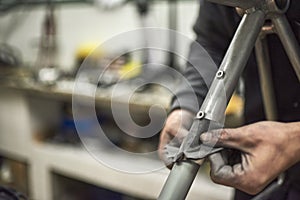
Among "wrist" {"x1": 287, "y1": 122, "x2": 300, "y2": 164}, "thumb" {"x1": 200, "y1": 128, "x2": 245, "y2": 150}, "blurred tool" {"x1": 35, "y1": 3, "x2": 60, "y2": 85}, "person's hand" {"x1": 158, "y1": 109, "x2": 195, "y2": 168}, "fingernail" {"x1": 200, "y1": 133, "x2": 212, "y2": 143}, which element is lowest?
"wrist" {"x1": 287, "y1": 122, "x2": 300, "y2": 164}

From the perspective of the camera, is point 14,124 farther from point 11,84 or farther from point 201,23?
point 201,23

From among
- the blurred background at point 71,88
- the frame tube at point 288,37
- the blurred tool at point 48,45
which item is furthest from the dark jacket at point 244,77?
the blurred tool at point 48,45

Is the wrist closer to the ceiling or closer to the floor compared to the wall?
closer to the floor

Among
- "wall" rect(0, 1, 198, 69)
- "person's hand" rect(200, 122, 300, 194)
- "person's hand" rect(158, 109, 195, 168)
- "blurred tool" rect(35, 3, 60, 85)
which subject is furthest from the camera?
"blurred tool" rect(35, 3, 60, 85)

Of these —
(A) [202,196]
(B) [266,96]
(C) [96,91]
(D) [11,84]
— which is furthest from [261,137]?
(D) [11,84]

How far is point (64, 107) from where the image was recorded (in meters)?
1.80

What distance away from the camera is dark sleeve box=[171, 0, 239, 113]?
2.03ft

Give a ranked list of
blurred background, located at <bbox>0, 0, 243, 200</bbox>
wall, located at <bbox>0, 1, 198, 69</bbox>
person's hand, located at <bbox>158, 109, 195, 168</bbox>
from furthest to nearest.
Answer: wall, located at <bbox>0, 1, 198, 69</bbox> → blurred background, located at <bbox>0, 0, 243, 200</bbox> → person's hand, located at <bbox>158, 109, 195, 168</bbox>

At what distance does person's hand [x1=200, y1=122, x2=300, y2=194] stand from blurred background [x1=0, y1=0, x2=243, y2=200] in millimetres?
687

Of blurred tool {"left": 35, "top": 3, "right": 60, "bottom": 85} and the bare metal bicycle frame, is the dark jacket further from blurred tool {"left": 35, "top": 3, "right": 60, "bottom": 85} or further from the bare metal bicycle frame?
blurred tool {"left": 35, "top": 3, "right": 60, "bottom": 85}

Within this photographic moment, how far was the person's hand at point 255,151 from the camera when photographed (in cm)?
38

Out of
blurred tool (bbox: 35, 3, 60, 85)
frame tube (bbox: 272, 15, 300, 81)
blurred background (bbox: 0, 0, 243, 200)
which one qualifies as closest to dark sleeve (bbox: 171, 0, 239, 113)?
frame tube (bbox: 272, 15, 300, 81)

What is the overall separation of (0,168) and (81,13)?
0.82 m

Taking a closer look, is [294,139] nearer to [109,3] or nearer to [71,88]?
Answer: [71,88]
